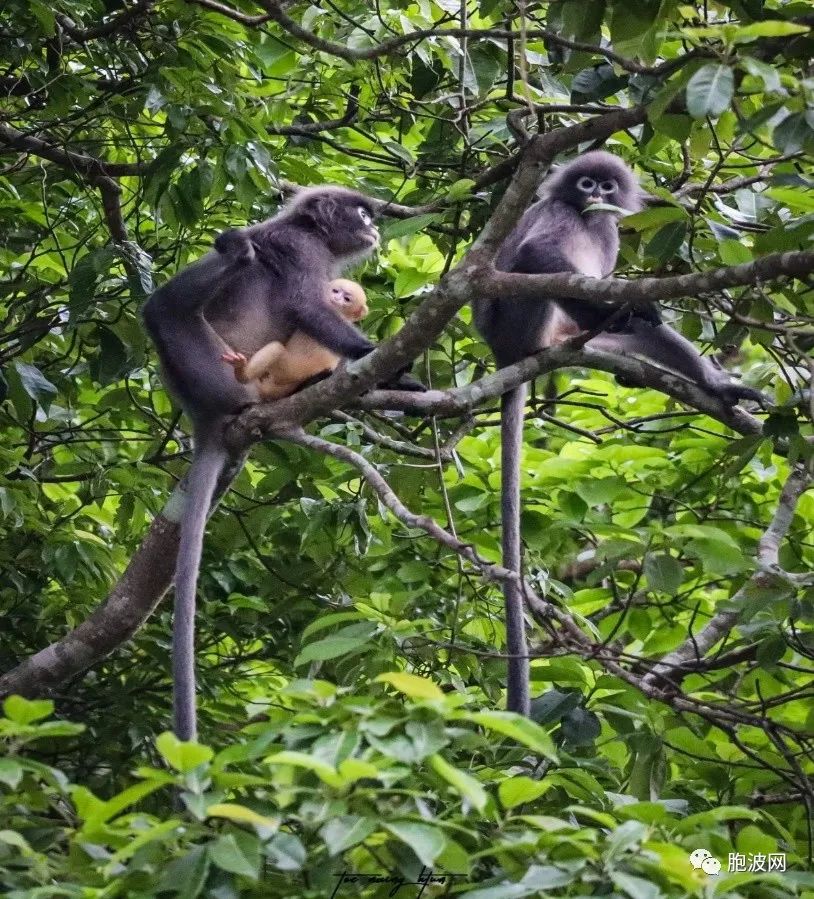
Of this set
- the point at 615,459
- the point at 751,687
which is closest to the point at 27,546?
the point at 615,459

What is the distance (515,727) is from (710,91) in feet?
4.44

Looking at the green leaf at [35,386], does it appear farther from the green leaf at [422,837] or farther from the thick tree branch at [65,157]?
the green leaf at [422,837]

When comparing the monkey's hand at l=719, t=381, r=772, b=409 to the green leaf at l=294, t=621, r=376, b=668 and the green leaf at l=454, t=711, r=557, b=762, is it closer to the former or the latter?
the green leaf at l=294, t=621, r=376, b=668

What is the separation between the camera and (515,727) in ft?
7.29

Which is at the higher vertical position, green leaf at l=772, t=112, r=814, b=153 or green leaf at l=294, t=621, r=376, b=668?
green leaf at l=772, t=112, r=814, b=153

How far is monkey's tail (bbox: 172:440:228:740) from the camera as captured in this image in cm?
317

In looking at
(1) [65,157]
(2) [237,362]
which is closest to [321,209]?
(2) [237,362]

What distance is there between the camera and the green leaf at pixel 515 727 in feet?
7.22

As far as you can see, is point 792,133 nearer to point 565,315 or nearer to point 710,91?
point 710,91

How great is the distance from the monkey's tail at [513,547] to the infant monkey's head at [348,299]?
66 centimetres

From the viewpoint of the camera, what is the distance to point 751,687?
4590 mm

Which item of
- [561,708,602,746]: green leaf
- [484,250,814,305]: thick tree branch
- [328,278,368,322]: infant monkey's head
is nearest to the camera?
[484,250,814,305]: thick tree branch

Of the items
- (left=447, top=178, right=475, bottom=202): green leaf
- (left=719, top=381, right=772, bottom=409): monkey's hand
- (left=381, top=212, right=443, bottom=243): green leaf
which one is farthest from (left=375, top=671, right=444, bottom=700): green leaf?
(left=719, top=381, right=772, bottom=409): monkey's hand

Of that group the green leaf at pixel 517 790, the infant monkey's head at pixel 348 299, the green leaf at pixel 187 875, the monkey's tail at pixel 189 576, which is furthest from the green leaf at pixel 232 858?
the infant monkey's head at pixel 348 299
